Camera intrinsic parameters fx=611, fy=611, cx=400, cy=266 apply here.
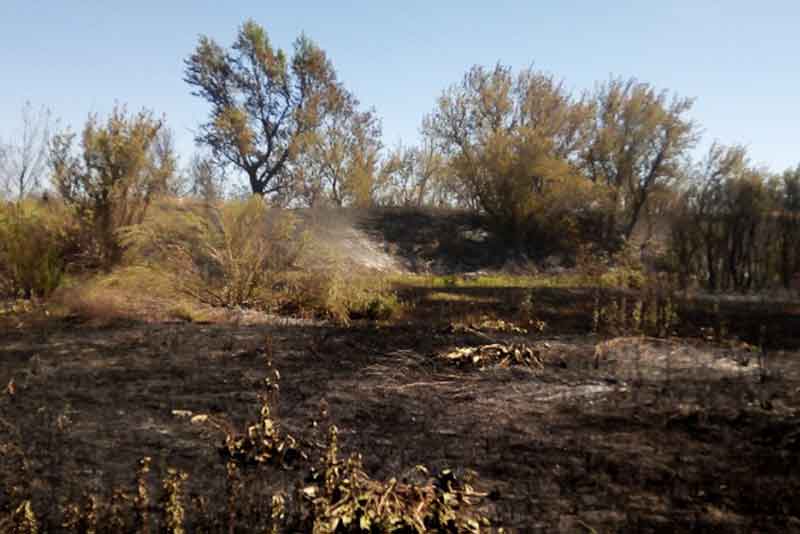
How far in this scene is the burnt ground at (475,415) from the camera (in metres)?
3.01

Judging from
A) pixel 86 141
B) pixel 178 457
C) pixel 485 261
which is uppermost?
pixel 86 141

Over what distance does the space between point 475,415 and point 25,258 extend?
8.80 m

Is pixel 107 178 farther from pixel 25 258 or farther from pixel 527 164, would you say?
pixel 527 164

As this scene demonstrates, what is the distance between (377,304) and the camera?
34.0 ft

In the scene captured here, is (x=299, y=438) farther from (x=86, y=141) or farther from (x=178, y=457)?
(x=86, y=141)

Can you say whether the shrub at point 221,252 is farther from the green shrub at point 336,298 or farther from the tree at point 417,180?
the tree at point 417,180

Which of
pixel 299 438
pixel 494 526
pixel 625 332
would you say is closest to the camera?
pixel 494 526

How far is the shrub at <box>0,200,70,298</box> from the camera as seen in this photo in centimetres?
998

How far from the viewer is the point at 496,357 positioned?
628 cm

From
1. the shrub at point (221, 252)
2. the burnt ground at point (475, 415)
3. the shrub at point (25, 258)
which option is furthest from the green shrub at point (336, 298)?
the shrub at point (25, 258)

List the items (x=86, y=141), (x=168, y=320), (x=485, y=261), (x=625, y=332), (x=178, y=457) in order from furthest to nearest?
(x=485, y=261)
(x=86, y=141)
(x=168, y=320)
(x=625, y=332)
(x=178, y=457)

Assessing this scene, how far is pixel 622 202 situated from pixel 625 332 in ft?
74.7

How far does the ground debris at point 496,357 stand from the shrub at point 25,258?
743cm

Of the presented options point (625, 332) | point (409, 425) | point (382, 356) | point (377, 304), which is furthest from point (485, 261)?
point (409, 425)
